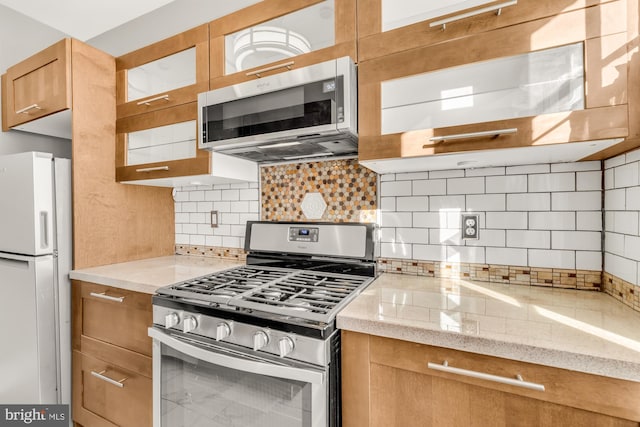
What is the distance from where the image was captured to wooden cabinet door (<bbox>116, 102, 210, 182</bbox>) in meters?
1.61

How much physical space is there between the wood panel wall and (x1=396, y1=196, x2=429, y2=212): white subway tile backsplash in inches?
67.1

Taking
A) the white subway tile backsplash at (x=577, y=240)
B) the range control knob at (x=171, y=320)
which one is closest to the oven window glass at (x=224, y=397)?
the range control knob at (x=171, y=320)

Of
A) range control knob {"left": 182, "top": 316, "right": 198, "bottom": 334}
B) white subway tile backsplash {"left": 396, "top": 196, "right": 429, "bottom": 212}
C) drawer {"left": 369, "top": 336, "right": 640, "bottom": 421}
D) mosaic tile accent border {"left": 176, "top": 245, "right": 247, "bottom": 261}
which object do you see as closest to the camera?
drawer {"left": 369, "top": 336, "right": 640, "bottom": 421}

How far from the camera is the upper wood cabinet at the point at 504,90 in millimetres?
875

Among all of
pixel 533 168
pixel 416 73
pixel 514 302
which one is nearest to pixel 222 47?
pixel 416 73

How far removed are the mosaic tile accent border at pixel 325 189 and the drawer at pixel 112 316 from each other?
827mm

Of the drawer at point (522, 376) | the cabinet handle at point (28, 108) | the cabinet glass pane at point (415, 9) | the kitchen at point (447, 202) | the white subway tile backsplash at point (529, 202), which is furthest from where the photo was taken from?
the cabinet handle at point (28, 108)

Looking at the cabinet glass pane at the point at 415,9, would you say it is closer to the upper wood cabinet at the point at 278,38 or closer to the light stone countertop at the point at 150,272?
the upper wood cabinet at the point at 278,38

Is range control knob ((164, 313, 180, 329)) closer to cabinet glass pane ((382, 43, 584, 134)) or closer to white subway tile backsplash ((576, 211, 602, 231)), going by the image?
cabinet glass pane ((382, 43, 584, 134))

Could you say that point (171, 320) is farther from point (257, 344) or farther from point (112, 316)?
point (112, 316)

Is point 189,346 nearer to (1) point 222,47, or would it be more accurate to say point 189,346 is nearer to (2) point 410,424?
(2) point 410,424

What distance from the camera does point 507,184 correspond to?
1.32 metres

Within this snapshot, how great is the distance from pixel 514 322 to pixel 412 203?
28.9 inches

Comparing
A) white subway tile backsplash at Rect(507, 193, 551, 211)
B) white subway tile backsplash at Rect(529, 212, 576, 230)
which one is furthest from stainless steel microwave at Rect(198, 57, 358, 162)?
white subway tile backsplash at Rect(529, 212, 576, 230)
